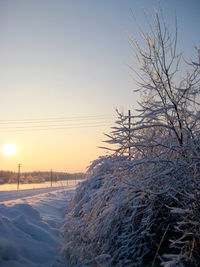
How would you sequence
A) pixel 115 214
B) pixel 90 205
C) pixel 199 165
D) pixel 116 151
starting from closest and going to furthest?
pixel 199 165 → pixel 115 214 → pixel 116 151 → pixel 90 205

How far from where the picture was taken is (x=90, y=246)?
3879 mm

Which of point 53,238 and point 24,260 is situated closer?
point 24,260

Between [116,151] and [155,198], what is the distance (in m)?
0.90

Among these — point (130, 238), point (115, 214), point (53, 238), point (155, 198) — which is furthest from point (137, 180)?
point (53, 238)

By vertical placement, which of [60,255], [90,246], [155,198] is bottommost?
[60,255]

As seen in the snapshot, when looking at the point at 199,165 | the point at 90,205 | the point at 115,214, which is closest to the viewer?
the point at 199,165

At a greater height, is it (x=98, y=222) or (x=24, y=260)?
(x=98, y=222)

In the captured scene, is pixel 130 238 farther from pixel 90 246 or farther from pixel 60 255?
pixel 60 255

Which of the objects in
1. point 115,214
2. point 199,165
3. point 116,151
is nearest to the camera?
point 199,165

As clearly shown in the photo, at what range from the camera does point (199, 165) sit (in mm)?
3352

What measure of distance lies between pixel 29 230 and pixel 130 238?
7.31 ft

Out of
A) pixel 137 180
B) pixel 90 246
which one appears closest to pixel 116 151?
pixel 137 180

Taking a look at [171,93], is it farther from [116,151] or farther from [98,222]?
[98,222]

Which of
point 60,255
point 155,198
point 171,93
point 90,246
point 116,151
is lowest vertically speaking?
point 60,255
